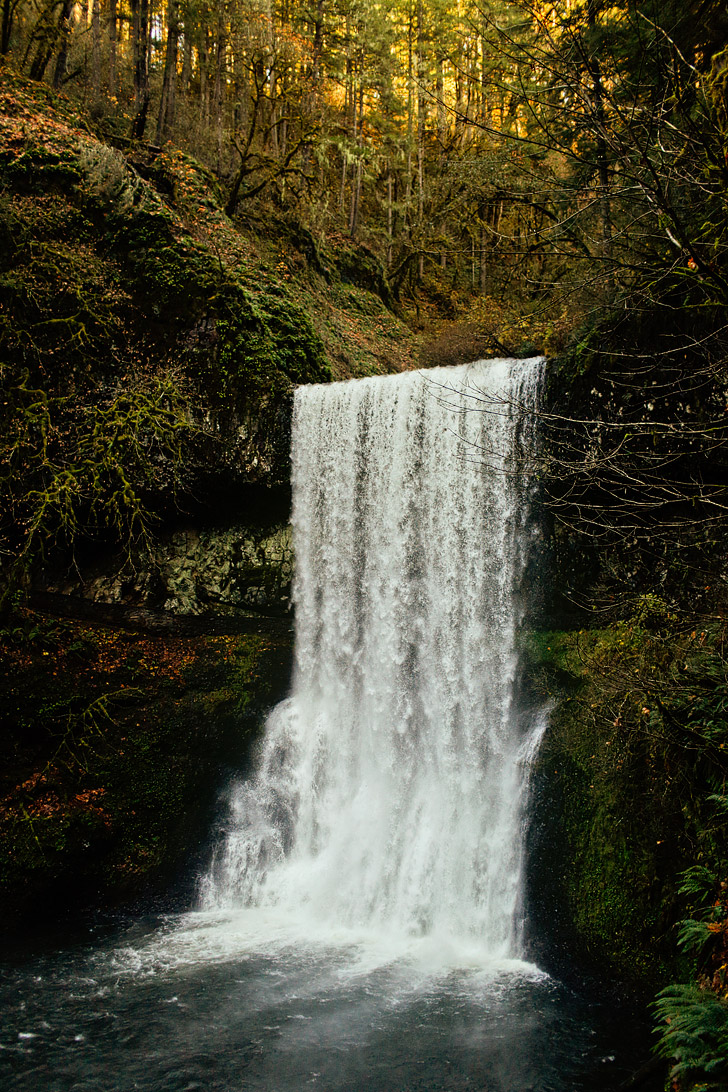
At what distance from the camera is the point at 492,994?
20.4ft

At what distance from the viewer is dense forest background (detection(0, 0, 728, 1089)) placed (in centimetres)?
411

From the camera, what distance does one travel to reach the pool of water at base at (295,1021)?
518 centimetres

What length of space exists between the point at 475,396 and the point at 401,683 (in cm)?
505

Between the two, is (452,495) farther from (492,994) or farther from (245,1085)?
(245,1085)

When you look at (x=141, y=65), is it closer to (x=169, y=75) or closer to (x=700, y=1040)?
(x=169, y=75)

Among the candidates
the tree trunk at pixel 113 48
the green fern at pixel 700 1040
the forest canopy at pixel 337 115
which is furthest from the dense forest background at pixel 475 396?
the tree trunk at pixel 113 48

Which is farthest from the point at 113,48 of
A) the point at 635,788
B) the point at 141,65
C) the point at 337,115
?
the point at 635,788

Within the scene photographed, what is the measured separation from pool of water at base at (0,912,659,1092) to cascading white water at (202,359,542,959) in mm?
964

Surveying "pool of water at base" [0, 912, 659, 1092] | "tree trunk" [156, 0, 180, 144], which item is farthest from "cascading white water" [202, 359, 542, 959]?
"tree trunk" [156, 0, 180, 144]

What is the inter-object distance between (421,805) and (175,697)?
4.29m

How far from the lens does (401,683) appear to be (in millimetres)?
9781

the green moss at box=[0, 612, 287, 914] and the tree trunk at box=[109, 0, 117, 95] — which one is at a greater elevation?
the tree trunk at box=[109, 0, 117, 95]

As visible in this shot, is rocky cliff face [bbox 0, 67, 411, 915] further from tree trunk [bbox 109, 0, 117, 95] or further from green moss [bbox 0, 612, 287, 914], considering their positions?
tree trunk [bbox 109, 0, 117, 95]

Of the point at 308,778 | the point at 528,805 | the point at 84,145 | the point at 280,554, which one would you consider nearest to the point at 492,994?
the point at 528,805
